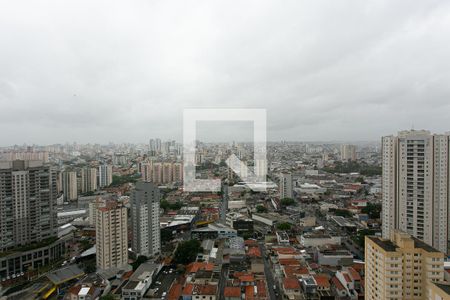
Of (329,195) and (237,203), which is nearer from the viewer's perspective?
(237,203)

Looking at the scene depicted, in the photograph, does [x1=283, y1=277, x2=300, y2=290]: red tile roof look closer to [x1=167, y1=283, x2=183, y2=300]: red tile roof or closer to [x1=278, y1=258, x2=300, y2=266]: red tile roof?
[x1=278, y1=258, x2=300, y2=266]: red tile roof

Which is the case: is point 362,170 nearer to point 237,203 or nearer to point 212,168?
point 237,203

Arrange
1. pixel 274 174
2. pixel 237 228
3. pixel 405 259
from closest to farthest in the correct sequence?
1. pixel 405 259
2. pixel 237 228
3. pixel 274 174

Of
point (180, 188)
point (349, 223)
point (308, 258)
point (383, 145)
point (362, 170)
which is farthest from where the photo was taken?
point (362, 170)

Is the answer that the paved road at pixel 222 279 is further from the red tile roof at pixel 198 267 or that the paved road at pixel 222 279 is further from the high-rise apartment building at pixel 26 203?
the high-rise apartment building at pixel 26 203

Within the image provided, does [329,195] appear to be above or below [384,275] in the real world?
below

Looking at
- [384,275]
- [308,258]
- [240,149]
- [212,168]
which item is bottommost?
[308,258]

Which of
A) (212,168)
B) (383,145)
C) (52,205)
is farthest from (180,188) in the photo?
(383,145)
